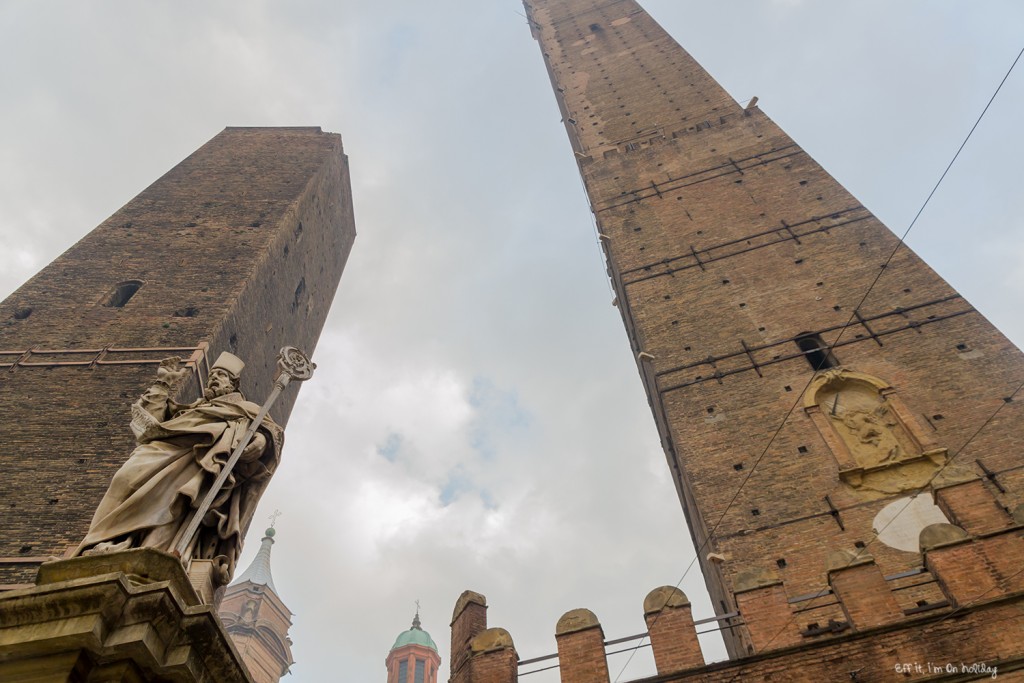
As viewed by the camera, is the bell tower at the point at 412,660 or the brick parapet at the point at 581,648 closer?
the brick parapet at the point at 581,648

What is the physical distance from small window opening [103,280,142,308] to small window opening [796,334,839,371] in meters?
10.4

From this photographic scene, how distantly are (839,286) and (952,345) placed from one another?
6.51 ft

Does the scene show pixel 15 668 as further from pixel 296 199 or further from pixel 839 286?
pixel 296 199

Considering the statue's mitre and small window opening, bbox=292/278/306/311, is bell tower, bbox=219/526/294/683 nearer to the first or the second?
small window opening, bbox=292/278/306/311

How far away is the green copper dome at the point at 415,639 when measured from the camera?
125ft

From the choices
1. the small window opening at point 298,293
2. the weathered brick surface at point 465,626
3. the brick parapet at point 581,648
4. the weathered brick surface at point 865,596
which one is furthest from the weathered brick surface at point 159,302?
the weathered brick surface at point 865,596

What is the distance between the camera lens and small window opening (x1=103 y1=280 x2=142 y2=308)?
11.9 meters

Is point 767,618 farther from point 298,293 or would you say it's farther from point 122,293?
point 298,293

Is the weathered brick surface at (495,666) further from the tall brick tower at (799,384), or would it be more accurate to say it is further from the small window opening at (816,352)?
the small window opening at (816,352)

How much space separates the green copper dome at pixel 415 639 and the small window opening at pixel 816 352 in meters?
32.6

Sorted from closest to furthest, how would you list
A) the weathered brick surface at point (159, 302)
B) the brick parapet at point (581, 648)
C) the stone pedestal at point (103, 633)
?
the stone pedestal at point (103, 633)
the brick parapet at point (581, 648)
the weathered brick surface at point (159, 302)

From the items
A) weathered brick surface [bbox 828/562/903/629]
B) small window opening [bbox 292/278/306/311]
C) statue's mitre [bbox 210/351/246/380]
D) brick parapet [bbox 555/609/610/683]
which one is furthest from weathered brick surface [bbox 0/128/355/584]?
weathered brick surface [bbox 828/562/903/629]

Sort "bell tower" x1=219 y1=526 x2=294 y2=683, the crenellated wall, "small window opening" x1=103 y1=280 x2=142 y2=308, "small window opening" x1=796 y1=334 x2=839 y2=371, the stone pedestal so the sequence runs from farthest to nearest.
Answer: "bell tower" x1=219 y1=526 x2=294 y2=683, "small window opening" x1=103 y1=280 x2=142 y2=308, "small window opening" x1=796 y1=334 x2=839 y2=371, the crenellated wall, the stone pedestal

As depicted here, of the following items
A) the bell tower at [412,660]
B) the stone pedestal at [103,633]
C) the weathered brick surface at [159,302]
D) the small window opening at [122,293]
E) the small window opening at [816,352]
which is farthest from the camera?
the bell tower at [412,660]
